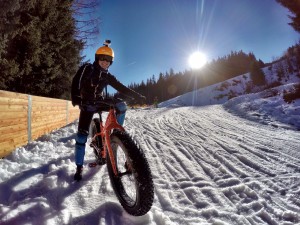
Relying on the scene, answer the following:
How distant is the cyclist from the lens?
3.69 metres

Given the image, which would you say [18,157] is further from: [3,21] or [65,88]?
[65,88]

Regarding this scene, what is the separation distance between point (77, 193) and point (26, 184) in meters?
0.88

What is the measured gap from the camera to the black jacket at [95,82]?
376cm

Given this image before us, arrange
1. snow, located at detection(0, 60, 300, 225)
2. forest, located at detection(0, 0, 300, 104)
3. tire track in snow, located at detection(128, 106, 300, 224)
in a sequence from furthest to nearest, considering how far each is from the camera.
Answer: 1. forest, located at detection(0, 0, 300, 104)
2. tire track in snow, located at detection(128, 106, 300, 224)
3. snow, located at detection(0, 60, 300, 225)

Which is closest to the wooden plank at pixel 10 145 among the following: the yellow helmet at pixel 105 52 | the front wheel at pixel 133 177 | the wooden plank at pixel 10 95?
the wooden plank at pixel 10 95

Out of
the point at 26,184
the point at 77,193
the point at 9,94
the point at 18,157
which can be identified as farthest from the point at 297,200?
the point at 9,94

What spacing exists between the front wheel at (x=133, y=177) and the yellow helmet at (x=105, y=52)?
5.00ft

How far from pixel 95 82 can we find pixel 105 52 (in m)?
0.54

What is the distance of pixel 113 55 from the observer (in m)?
3.92

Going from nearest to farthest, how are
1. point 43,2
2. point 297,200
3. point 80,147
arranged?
point 297,200
point 80,147
point 43,2

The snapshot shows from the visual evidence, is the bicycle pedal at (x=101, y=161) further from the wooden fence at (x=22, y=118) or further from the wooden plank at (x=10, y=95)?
the wooden plank at (x=10, y=95)

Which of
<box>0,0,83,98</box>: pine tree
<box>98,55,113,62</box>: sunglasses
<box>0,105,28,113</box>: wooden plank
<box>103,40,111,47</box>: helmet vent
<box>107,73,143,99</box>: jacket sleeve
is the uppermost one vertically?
<box>0,0,83,98</box>: pine tree

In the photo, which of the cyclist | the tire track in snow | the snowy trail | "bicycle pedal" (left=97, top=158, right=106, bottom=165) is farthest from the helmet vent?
the tire track in snow

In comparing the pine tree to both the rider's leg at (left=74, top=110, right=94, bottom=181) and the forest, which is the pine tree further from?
the rider's leg at (left=74, top=110, right=94, bottom=181)
